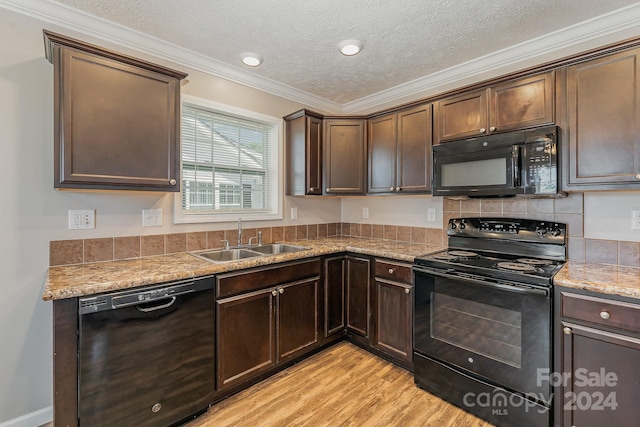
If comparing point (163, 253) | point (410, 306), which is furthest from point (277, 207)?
point (410, 306)

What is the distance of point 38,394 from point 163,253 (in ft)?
3.47

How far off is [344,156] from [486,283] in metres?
1.76

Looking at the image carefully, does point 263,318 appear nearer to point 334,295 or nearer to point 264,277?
point 264,277

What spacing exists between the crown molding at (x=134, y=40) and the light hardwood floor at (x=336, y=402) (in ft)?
8.51

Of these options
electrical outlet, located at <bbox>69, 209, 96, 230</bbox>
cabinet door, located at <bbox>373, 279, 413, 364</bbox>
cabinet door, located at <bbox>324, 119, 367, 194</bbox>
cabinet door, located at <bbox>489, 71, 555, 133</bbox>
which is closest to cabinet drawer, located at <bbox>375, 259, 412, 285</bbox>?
cabinet door, located at <bbox>373, 279, 413, 364</bbox>

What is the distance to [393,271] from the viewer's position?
245 cm

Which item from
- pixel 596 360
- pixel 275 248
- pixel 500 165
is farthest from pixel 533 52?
pixel 275 248

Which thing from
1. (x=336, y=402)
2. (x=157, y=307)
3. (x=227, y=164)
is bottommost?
(x=336, y=402)

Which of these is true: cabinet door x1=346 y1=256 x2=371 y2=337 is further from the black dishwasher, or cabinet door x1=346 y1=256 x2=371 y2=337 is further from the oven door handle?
the black dishwasher

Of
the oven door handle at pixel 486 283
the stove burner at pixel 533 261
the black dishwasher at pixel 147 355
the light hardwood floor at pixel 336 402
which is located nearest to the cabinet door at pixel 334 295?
the light hardwood floor at pixel 336 402

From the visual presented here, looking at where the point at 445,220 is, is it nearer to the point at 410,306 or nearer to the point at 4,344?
the point at 410,306

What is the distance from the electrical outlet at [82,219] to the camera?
6.33 feet

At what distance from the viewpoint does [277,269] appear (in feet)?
7.47

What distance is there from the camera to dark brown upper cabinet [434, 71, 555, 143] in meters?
1.97
